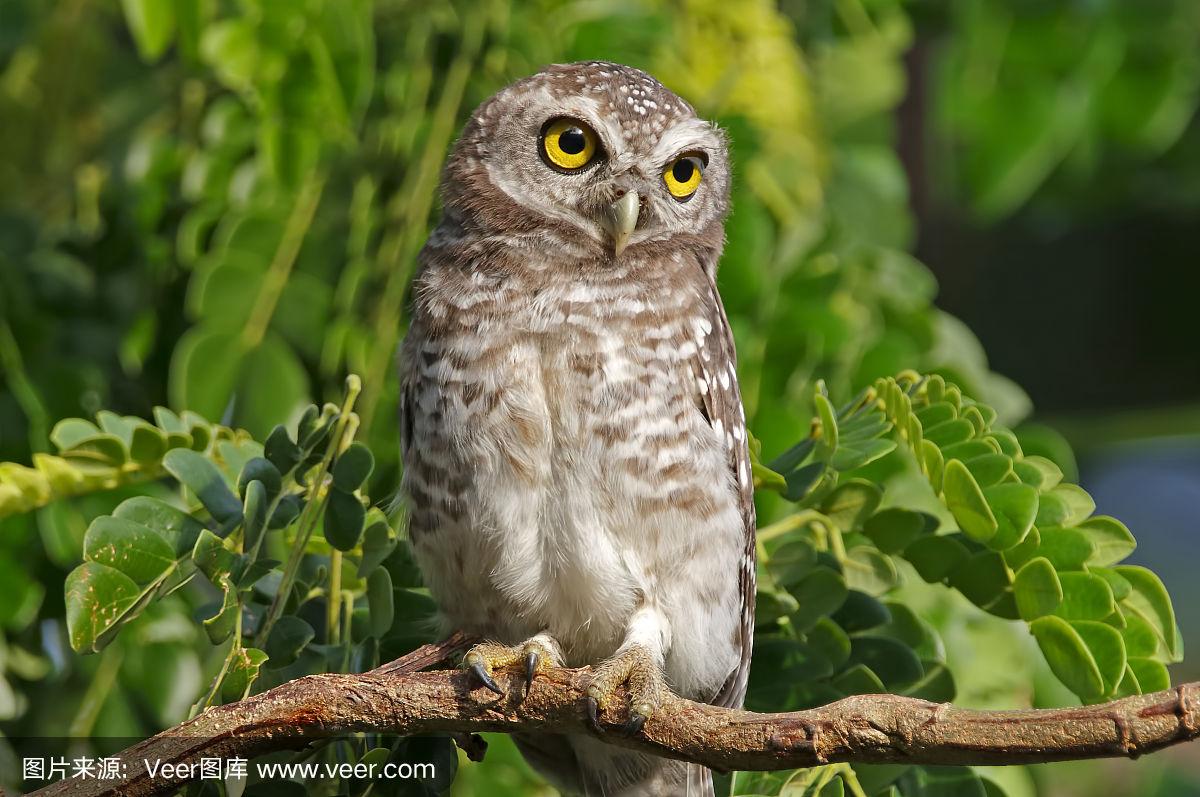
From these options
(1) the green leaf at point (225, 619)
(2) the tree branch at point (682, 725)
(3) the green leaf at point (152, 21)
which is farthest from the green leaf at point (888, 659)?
(3) the green leaf at point (152, 21)

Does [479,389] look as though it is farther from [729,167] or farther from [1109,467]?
[1109,467]

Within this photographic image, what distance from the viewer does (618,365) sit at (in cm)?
238

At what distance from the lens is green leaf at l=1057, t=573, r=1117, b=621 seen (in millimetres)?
1986

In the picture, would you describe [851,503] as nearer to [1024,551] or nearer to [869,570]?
[869,570]

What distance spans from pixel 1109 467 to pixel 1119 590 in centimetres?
421

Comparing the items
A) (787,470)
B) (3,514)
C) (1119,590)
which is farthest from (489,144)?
(1119,590)

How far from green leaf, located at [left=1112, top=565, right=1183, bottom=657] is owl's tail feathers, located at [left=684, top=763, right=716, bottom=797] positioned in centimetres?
85

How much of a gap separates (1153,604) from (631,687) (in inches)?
31.1

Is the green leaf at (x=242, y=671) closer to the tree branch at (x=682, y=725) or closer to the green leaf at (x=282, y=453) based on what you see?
the tree branch at (x=682, y=725)

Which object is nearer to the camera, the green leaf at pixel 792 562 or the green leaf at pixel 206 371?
the green leaf at pixel 792 562

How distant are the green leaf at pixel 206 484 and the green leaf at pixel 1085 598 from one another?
1244 mm

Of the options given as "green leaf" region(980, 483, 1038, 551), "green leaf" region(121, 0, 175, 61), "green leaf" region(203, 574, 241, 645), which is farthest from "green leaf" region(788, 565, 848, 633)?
"green leaf" region(121, 0, 175, 61)

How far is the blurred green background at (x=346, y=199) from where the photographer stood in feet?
9.26

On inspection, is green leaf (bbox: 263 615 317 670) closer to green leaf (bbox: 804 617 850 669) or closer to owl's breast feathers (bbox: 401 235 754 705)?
owl's breast feathers (bbox: 401 235 754 705)
